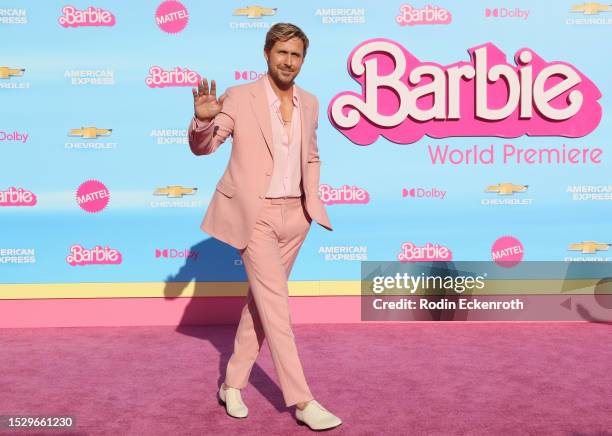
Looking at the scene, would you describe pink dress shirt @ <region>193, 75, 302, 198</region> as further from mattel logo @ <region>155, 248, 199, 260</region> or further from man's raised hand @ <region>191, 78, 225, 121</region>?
mattel logo @ <region>155, 248, 199, 260</region>

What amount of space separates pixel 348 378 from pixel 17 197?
2914 mm

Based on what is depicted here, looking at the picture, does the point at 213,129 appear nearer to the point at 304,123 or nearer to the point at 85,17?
the point at 304,123

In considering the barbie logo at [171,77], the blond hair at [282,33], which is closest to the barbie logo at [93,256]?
the barbie logo at [171,77]

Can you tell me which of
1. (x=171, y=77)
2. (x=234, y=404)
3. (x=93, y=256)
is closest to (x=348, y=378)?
(x=234, y=404)

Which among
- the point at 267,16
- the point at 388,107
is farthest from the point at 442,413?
the point at 267,16

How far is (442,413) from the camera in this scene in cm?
345

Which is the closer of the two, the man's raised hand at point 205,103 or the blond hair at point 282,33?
the man's raised hand at point 205,103

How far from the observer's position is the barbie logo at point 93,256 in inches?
210

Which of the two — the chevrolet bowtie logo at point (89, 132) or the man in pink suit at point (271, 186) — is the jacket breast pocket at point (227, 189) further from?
the chevrolet bowtie logo at point (89, 132)

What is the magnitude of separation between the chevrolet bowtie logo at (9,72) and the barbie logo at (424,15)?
281 cm

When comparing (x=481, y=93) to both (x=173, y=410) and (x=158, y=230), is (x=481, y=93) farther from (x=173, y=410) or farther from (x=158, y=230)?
(x=173, y=410)

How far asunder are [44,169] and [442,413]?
11.4 feet

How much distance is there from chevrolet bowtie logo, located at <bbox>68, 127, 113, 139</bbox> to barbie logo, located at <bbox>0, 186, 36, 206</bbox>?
55 centimetres

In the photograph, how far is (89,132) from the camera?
17.3ft
